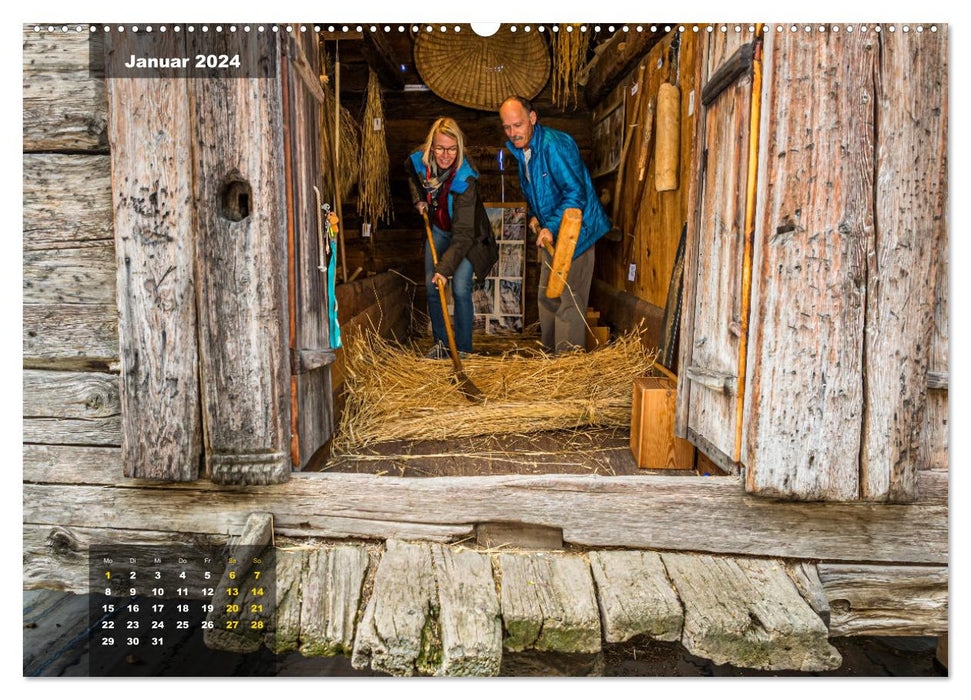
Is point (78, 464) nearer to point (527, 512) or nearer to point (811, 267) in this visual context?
point (527, 512)

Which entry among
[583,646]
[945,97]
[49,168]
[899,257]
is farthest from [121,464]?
[945,97]

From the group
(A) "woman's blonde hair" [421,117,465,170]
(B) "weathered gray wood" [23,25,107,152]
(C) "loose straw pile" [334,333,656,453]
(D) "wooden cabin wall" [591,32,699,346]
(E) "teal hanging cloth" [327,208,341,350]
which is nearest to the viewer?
(B) "weathered gray wood" [23,25,107,152]

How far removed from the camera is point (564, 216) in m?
5.21

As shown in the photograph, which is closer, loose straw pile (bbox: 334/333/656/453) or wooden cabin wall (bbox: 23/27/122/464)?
wooden cabin wall (bbox: 23/27/122/464)

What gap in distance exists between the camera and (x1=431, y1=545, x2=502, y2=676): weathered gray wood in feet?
7.52

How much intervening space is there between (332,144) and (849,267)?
388cm

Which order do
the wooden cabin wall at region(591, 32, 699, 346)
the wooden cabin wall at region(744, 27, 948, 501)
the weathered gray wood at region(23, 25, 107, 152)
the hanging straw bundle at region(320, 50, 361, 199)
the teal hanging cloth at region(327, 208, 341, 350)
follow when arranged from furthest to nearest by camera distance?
1. the hanging straw bundle at region(320, 50, 361, 199)
2. the wooden cabin wall at region(591, 32, 699, 346)
3. the teal hanging cloth at region(327, 208, 341, 350)
4. the weathered gray wood at region(23, 25, 107, 152)
5. the wooden cabin wall at region(744, 27, 948, 501)

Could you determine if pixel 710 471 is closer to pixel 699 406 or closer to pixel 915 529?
pixel 699 406

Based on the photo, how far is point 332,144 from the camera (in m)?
5.27

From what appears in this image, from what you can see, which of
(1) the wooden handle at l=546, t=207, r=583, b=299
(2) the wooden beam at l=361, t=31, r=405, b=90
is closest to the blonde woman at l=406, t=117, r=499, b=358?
(1) the wooden handle at l=546, t=207, r=583, b=299

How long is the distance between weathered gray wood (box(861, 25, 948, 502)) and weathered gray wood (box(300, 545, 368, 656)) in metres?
1.99

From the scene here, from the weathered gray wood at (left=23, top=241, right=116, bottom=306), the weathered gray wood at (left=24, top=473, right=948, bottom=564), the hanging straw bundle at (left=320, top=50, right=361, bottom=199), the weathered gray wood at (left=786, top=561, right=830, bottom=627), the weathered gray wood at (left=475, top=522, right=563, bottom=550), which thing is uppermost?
the hanging straw bundle at (left=320, top=50, right=361, bottom=199)

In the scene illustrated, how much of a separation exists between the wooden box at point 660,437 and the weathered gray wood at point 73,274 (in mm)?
2424

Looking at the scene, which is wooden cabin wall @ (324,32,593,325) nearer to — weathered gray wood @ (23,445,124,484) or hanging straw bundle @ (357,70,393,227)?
hanging straw bundle @ (357,70,393,227)
